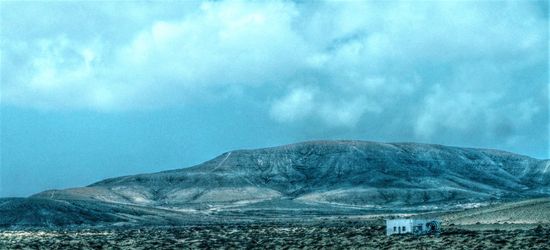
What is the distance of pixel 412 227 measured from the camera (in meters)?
64.9

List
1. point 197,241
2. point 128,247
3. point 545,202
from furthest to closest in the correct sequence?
point 545,202 → point 197,241 → point 128,247

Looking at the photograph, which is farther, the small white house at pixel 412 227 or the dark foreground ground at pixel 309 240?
the small white house at pixel 412 227

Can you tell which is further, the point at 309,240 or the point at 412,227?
the point at 309,240

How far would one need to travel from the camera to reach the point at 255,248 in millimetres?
61219

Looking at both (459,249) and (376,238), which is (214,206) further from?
(459,249)

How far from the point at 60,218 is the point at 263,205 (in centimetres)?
7221

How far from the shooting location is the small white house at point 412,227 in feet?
213

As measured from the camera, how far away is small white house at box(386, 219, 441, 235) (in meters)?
65.0

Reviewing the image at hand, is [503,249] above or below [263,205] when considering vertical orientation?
below

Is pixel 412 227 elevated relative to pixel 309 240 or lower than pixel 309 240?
elevated

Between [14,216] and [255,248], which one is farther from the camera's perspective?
[14,216]

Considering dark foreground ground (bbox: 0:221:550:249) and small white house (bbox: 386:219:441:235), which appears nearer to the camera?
dark foreground ground (bbox: 0:221:550:249)

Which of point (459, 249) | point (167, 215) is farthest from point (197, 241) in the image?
point (167, 215)

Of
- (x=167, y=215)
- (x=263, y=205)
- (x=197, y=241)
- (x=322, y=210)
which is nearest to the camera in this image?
(x=197, y=241)
